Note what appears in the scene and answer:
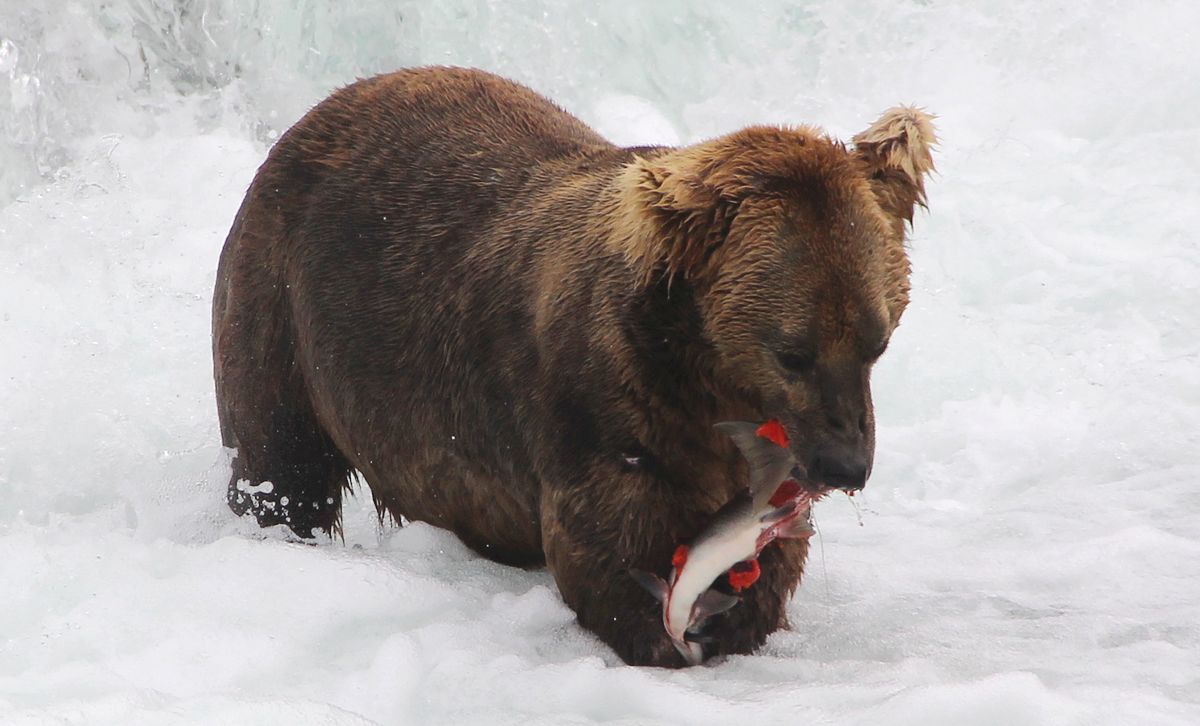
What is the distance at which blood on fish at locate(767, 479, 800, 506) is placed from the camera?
15.2 feet

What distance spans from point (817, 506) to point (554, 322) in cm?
233

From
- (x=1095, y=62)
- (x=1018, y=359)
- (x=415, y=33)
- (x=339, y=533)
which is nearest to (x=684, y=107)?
(x=415, y=33)

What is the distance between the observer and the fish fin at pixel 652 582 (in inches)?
187

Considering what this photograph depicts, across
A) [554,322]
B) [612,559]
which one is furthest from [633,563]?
[554,322]

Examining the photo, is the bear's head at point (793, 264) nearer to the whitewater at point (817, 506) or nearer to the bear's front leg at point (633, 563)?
the bear's front leg at point (633, 563)

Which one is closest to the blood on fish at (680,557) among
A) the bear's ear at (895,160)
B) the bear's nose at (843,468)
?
the bear's nose at (843,468)

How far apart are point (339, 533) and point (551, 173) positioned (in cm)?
170

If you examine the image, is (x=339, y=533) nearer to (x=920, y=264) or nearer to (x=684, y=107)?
(x=920, y=264)

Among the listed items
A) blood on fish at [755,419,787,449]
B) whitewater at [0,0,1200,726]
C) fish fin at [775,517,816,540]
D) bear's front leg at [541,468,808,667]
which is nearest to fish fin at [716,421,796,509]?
blood on fish at [755,419,787,449]

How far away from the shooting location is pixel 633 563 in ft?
15.7

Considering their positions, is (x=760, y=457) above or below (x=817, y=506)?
above

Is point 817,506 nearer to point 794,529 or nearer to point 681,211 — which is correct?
point 794,529

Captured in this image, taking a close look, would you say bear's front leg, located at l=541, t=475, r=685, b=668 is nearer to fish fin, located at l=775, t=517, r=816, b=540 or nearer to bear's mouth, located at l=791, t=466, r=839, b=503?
fish fin, located at l=775, t=517, r=816, b=540

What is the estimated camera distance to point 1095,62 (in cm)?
1121
